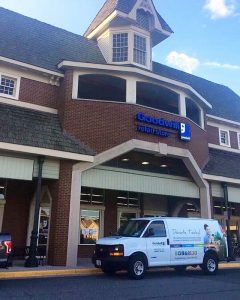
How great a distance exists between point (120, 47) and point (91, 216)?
33.0 ft

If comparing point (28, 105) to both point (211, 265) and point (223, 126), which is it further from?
point (223, 126)

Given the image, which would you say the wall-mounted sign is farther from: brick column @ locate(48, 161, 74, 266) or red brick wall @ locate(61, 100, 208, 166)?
brick column @ locate(48, 161, 74, 266)

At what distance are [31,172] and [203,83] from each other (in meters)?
19.5

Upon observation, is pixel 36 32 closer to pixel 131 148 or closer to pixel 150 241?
pixel 131 148

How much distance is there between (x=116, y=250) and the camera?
1165 cm

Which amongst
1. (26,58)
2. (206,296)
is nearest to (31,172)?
(26,58)

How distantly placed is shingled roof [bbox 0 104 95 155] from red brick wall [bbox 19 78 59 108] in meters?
0.76

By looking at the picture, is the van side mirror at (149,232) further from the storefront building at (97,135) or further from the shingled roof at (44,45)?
the shingled roof at (44,45)

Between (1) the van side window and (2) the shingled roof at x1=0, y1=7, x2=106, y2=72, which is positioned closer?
(1) the van side window

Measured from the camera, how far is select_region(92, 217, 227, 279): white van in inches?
460

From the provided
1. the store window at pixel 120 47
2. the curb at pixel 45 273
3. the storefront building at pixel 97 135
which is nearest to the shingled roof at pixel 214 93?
the storefront building at pixel 97 135

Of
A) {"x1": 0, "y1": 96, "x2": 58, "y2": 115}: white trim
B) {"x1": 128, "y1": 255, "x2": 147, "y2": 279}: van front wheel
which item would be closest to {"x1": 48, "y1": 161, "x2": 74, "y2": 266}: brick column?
{"x1": 0, "y1": 96, "x2": 58, "y2": 115}: white trim

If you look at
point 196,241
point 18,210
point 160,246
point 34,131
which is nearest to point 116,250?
point 160,246

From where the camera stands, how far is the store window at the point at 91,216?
1909cm
